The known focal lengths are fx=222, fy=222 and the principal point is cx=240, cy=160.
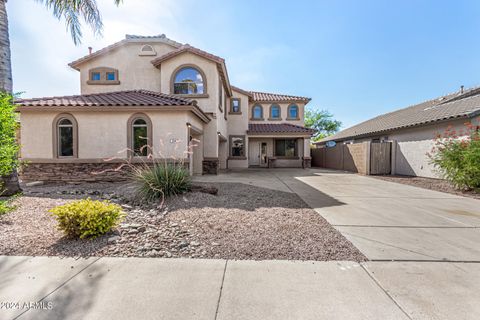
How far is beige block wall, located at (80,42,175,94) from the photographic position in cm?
1441

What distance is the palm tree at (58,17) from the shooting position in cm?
660

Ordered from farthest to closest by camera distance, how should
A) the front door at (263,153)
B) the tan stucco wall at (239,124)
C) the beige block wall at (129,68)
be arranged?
the front door at (263,153) < the tan stucco wall at (239,124) < the beige block wall at (129,68)

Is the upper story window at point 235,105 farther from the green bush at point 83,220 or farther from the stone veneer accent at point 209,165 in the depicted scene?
the green bush at point 83,220

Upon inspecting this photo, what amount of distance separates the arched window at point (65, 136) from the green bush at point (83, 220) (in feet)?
26.0

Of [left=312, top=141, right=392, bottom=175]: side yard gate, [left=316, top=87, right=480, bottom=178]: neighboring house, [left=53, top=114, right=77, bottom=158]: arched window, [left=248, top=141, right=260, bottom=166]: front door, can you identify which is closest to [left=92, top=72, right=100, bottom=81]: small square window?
[left=53, top=114, right=77, bottom=158]: arched window

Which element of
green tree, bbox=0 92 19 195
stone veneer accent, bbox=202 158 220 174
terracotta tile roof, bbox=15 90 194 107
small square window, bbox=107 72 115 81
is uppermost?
small square window, bbox=107 72 115 81

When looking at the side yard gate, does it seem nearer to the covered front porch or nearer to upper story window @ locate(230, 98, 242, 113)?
the covered front porch

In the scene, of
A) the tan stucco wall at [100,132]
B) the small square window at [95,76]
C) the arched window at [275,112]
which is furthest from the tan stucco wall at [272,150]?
the small square window at [95,76]

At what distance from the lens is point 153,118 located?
402 inches

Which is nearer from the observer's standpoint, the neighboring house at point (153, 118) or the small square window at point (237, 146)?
the neighboring house at point (153, 118)

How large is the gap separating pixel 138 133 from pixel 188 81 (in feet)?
16.3

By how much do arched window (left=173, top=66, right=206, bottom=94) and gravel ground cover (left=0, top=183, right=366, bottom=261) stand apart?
361 inches

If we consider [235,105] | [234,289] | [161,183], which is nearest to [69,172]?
[161,183]

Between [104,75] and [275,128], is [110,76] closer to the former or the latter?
[104,75]
